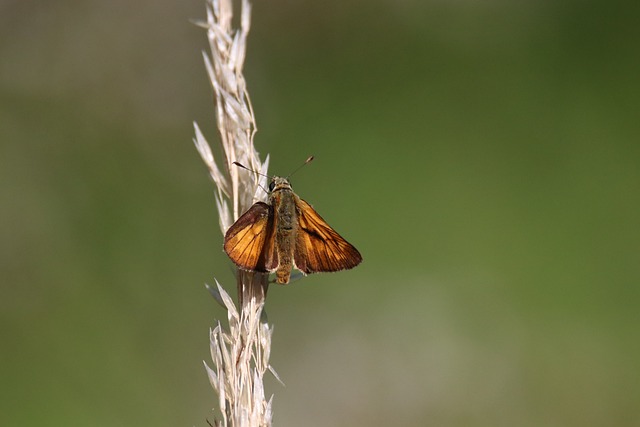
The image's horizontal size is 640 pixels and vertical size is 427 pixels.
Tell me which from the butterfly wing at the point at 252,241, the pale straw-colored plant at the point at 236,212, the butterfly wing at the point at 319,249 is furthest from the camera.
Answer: the butterfly wing at the point at 319,249

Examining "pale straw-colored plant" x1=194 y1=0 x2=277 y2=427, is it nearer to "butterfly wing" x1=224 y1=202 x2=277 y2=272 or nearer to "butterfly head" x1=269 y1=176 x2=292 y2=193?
"butterfly wing" x1=224 y1=202 x2=277 y2=272

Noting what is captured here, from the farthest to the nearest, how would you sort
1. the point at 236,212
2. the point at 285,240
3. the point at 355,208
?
the point at 355,208
the point at 285,240
the point at 236,212

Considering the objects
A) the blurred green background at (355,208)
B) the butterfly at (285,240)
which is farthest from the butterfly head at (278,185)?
the blurred green background at (355,208)

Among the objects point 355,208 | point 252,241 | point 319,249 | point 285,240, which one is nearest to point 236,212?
point 252,241

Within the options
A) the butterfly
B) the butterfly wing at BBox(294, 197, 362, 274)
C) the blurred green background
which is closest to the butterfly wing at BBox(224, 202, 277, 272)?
the butterfly

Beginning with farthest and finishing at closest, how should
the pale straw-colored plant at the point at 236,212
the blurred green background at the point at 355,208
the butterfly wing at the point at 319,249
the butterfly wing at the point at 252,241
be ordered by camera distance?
the blurred green background at the point at 355,208 → the butterfly wing at the point at 319,249 → the butterfly wing at the point at 252,241 → the pale straw-colored plant at the point at 236,212

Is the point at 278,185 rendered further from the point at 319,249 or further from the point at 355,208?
the point at 355,208

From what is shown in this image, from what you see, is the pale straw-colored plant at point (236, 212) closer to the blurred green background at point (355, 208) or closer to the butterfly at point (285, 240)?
the butterfly at point (285, 240)
